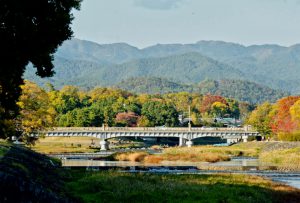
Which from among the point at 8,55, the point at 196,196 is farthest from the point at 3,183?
the point at 196,196

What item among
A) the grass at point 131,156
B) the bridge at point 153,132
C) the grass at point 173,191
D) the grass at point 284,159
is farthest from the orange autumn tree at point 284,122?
the grass at point 173,191

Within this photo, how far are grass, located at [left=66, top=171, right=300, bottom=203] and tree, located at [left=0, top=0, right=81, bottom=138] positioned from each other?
30.7 ft

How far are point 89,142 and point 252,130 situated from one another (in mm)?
52454

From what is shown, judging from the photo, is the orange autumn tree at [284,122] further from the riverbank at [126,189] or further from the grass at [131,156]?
the riverbank at [126,189]

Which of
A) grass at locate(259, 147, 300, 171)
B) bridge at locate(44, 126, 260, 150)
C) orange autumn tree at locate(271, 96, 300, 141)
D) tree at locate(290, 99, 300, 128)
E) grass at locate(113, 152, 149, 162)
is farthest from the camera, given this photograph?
bridge at locate(44, 126, 260, 150)

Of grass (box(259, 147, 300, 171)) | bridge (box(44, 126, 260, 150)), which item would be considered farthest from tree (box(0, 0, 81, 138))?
bridge (box(44, 126, 260, 150))

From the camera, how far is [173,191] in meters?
38.7

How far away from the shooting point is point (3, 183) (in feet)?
82.3

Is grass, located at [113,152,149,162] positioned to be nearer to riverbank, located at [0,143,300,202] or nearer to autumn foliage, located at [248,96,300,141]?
riverbank, located at [0,143,300,202]

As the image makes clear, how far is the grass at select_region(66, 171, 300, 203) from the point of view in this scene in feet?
118

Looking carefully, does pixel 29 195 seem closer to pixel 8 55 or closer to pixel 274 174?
pixel 8 55

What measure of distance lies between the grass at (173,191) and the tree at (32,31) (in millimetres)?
9372

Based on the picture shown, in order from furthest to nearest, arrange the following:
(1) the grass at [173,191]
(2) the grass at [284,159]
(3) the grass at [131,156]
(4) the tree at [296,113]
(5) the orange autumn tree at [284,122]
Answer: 1. (5) the orange autumn tree at [284,122]
2. (4) the tree at [296,113]
3. (3) the grass at [131,156]
4. (2) the grass at [284,159]
5. (1) the grass at [173,191]

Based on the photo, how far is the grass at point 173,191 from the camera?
3594 cm
